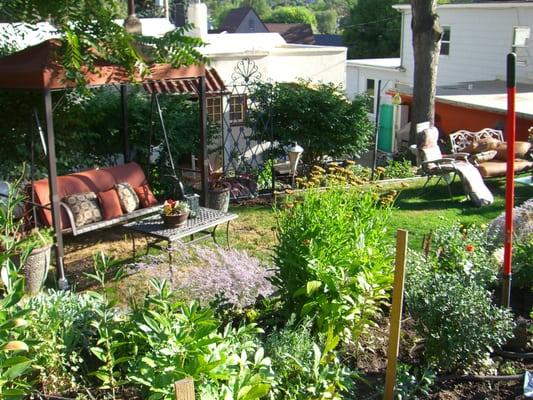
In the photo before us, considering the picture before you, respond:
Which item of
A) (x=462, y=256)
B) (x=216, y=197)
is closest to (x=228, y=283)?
(x=462, y=256)

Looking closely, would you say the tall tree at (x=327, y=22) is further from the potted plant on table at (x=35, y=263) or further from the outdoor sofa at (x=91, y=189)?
the potted plant on table at (x=35, y=263)

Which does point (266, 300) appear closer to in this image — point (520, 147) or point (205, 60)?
point (205, 60)

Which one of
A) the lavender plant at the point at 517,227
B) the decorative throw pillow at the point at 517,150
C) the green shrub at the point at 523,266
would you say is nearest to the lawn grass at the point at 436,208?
the decorative throw pillow at the point at 517,150

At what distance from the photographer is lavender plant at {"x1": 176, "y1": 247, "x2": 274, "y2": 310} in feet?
14.6

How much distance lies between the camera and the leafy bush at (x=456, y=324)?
3568 mm

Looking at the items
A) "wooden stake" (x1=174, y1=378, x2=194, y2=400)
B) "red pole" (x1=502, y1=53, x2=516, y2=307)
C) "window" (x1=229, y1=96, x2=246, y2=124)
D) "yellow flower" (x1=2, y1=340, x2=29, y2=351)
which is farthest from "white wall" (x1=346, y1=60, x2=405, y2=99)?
"wooden stake" (x1=174, y1=378, x2=194, y2=400)

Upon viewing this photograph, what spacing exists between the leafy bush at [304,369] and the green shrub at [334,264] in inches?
13.5

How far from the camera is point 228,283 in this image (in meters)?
4.61

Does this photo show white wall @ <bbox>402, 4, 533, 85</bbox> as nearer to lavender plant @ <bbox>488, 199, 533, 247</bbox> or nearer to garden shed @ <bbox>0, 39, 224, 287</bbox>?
lavender plant @ <bbox>488, 199, 533, 247</bbox>

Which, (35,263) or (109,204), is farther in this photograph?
(109,204)

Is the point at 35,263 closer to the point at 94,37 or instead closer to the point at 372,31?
the point at 94,37

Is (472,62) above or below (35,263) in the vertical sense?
above

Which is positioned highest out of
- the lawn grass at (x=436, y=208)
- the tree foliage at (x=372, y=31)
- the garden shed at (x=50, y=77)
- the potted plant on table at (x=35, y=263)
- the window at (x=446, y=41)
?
the tree foliage at (x=372, y=31)

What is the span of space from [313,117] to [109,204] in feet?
16.3
